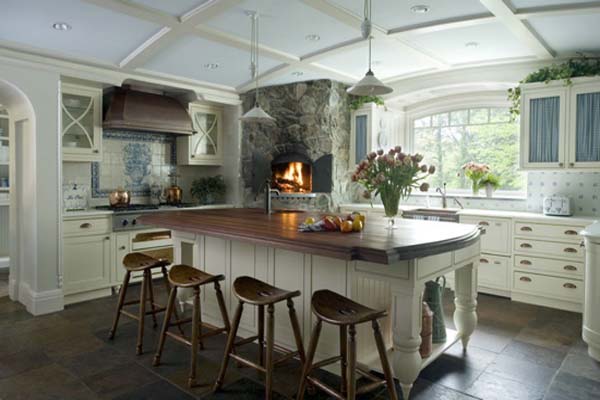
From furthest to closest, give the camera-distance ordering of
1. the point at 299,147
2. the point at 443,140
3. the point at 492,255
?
the point at 443,140, the point at 299,147, the point at 492,255

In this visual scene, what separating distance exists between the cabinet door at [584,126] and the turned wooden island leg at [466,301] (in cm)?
211

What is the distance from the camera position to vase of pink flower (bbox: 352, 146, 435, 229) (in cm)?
272

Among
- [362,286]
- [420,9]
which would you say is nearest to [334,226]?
[362,286]

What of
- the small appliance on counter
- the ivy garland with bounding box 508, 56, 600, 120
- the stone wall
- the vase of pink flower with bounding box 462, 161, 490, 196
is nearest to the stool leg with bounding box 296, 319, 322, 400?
the stone wall

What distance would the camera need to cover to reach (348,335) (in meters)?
2.18

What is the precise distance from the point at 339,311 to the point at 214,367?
4.01 feet

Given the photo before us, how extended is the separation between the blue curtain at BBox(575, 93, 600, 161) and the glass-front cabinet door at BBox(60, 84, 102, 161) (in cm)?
514

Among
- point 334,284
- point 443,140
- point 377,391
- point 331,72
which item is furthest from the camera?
point 443,140

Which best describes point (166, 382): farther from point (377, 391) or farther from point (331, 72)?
point (331, 72)

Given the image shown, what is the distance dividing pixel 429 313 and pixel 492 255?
2.17 metres

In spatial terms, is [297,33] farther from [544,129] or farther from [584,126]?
[584,126]

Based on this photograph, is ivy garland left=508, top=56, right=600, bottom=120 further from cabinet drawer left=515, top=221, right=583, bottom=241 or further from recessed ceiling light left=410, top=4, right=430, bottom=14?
recessed ceiling light left=410, top=4, right=430, bottom=14

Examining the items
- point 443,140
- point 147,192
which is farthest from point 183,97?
point 443,140

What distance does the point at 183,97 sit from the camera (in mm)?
5906
